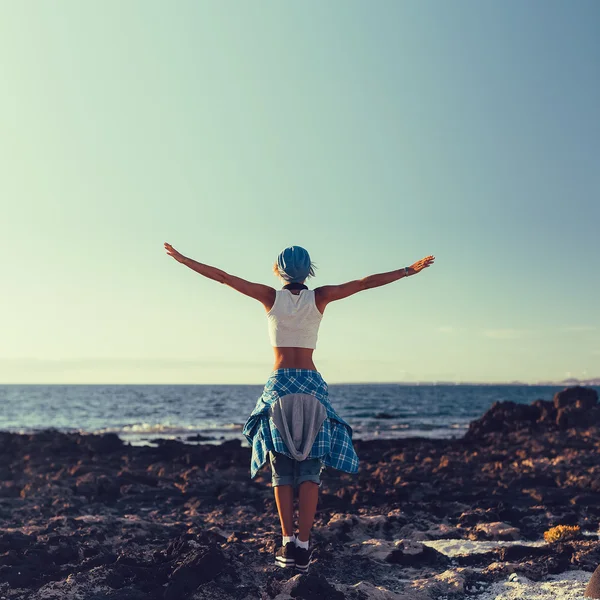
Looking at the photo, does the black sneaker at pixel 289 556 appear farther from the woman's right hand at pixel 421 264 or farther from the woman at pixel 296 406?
the woman's right hand at pixel 421 264

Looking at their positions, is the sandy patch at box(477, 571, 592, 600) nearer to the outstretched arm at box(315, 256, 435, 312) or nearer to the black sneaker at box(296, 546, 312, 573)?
the black sneaker at box(296, 546, 312, 573)

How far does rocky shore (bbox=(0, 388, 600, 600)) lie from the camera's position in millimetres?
5328

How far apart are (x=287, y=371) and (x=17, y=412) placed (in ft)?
204

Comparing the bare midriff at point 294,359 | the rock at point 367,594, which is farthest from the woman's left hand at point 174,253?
the rock at point 367,594

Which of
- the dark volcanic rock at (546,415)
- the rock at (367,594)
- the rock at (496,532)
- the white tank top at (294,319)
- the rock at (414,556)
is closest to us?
the rock at (367,594)

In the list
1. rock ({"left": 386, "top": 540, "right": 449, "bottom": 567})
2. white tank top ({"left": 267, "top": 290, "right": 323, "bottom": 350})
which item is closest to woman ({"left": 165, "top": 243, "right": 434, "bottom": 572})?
white tank top ({"left": 267, "top": 290, "right": 323, "bottom": 350})

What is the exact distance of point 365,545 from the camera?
6.97 meters

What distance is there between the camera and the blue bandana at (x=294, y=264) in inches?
229

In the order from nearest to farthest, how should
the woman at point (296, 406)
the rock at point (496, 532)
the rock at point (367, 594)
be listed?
the rock at point (367, 594) → the woman at point (296, 406) → the rock at point (496, 532)

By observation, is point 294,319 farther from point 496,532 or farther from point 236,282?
point 496,532

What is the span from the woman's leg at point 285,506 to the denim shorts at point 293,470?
5 cm

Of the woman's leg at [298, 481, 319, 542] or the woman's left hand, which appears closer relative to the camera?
the woman's leg at [298, 481, 319, 542]

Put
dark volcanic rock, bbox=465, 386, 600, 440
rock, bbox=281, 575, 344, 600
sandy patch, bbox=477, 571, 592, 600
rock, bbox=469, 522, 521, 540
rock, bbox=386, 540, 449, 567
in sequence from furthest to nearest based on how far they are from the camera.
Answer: dark volcanic rock, bbox=465, 386, 600, 440
rock, bbox=469, 522, 521, 540
rock, bbox=386, 540, 449, 567
sandy patch, bbox=477, 571, 592, 600
rock, bbox=281, 575, 344, 600

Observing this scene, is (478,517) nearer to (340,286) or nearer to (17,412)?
(340,286)
